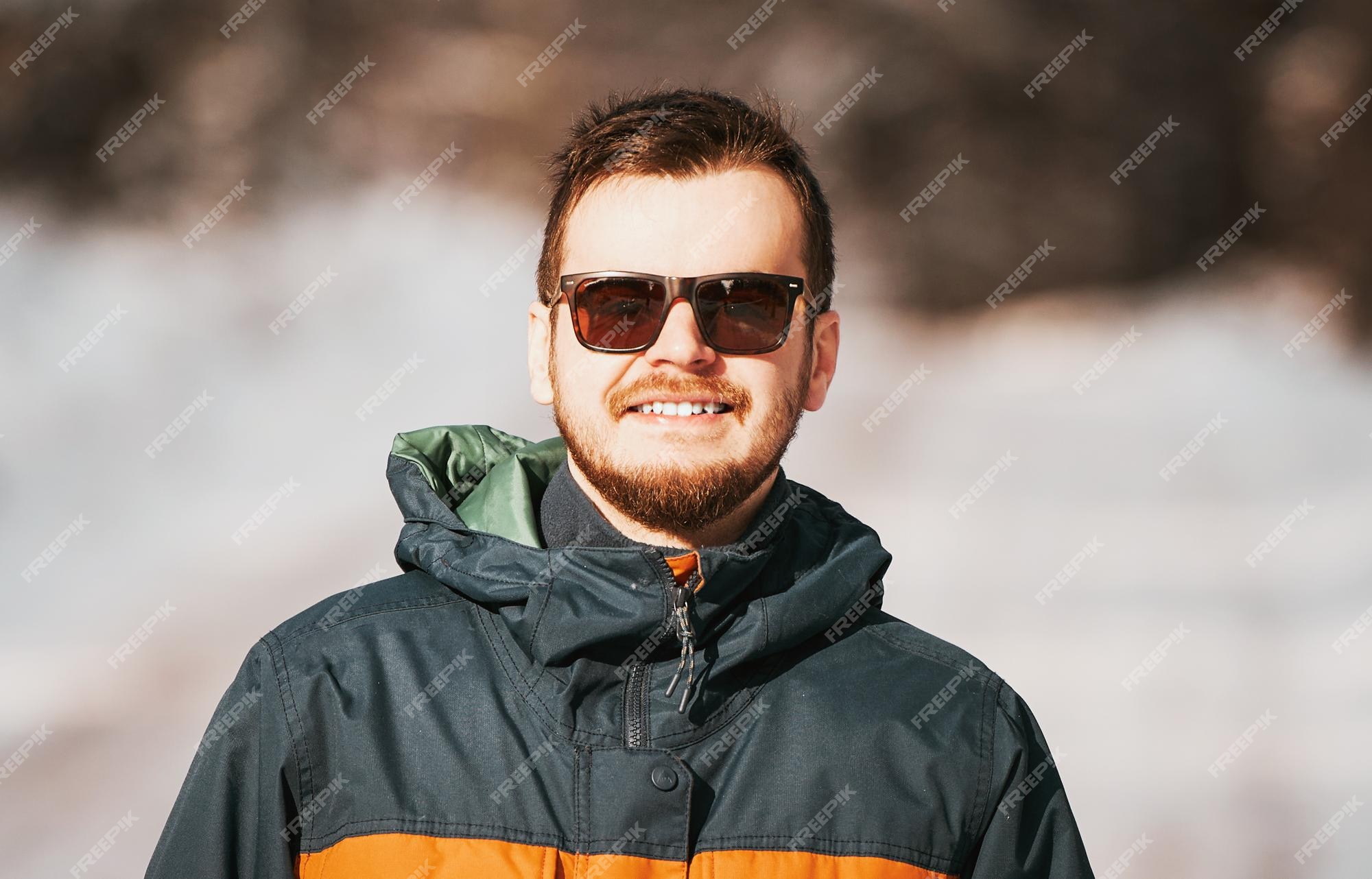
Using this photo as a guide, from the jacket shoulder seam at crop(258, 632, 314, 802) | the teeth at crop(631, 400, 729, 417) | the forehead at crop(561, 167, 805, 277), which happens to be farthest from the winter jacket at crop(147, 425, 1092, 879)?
the forehead at crop(561, 167, 805, 277)

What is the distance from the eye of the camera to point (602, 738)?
1.30 m

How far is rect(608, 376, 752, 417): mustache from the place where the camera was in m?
1.39

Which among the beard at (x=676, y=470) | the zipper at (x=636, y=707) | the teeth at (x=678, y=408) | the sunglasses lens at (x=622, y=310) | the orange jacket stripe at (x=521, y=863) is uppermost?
the sunglasses lens at (x=622, y=310)

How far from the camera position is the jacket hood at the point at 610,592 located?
1.30 metres

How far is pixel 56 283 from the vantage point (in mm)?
3025

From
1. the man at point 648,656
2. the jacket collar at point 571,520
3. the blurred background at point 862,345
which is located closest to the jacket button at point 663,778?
the man at point 648,656

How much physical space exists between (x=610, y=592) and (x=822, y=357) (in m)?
0.46

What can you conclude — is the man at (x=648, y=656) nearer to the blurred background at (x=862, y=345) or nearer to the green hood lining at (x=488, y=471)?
the green hood lining at (x=488, y=471)

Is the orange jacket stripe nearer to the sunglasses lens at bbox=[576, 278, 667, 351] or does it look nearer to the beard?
the beard

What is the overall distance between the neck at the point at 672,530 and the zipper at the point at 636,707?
175mm

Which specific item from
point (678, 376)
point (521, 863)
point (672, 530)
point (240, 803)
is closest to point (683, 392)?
point (678, 376)

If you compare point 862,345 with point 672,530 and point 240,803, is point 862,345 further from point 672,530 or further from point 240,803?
point 240,803

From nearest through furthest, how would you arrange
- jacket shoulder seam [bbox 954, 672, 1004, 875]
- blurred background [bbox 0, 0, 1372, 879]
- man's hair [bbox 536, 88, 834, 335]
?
1. jacket shoulder seam [bbox 954, 672, 1004, 875]
2. man's hair [bbox 536, 88, 834, 335]
3. blurred background [bbox 0, 0, 1372, 879]

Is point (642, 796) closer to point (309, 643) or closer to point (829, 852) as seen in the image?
point (829, 852)
